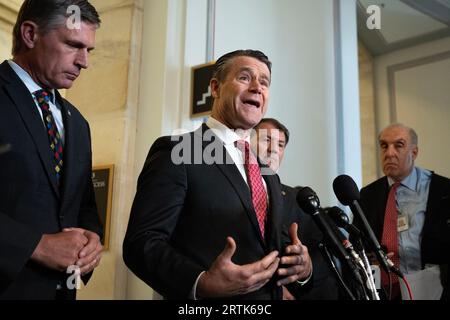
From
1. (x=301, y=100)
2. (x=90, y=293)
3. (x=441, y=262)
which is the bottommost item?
(x=90, y=293)

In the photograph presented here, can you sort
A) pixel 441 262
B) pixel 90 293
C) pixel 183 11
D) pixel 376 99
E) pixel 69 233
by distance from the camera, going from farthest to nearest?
pixel 376 99 < pixel 183 11 < pixel 90 293 < pixel 441 262 < pixel 69 233

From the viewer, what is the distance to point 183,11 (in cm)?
343

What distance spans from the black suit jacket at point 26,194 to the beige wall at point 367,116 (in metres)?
5.36

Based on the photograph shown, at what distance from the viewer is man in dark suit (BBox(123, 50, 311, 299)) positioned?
1356 millimetres

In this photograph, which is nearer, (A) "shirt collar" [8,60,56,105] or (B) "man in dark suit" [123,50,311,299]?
(B) "man in dark suit" [123,50,311,299]

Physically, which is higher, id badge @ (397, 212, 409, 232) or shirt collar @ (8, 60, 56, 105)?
shirt collar @ (8, 60, 56, 105)

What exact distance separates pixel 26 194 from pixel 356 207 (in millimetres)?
951

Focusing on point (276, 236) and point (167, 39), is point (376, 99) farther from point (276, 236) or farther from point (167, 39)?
point (276, 236)

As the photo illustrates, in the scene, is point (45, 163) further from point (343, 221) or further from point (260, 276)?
point (343, 221)

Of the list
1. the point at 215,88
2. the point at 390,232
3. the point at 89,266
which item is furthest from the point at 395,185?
the point at 89,266

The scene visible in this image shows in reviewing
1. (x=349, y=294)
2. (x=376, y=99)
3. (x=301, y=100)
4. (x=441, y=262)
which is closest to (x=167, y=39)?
(x=301, y=100)

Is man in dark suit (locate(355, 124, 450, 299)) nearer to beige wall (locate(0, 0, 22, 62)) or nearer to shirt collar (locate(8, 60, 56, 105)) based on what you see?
shirt collar (locate(8, 60, 56, 105))

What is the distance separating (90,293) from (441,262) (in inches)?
84.3

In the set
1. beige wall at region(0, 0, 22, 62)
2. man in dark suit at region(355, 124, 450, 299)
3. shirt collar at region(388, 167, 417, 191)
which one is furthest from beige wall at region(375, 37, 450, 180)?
beige wall at region(0, 0, 22, 62)
